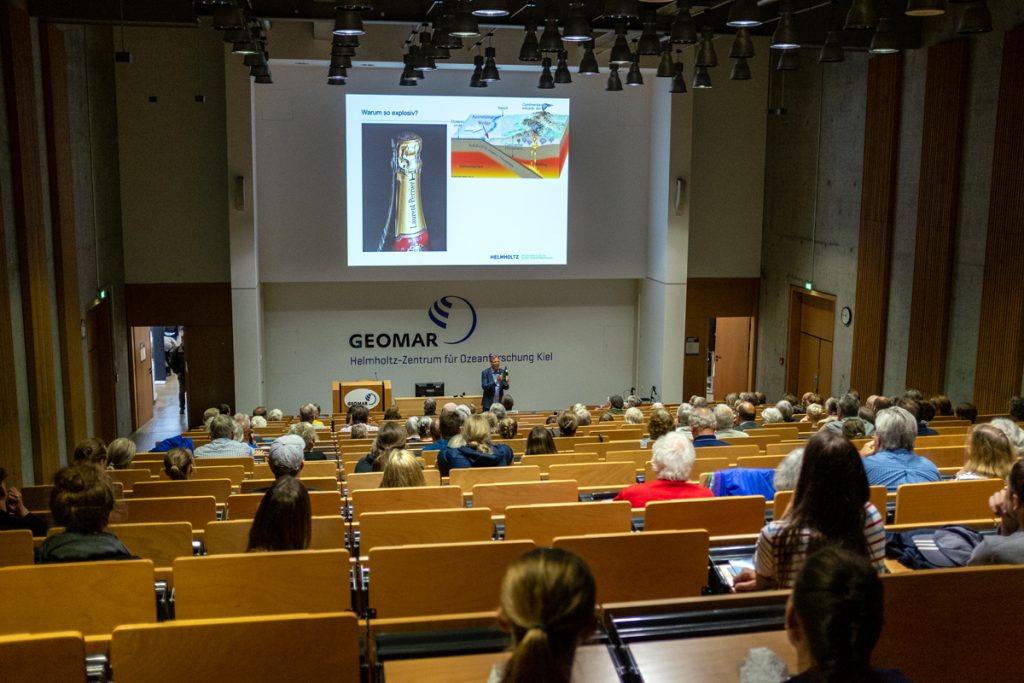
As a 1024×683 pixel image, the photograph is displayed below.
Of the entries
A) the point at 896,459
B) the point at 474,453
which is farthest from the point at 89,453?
the point at 896,459

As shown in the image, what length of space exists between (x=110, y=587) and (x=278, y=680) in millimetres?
1054

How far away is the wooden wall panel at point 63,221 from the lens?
1104cm

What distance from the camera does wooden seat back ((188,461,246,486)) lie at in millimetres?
7094

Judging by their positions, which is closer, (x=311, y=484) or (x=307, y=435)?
(x=311, y=484)

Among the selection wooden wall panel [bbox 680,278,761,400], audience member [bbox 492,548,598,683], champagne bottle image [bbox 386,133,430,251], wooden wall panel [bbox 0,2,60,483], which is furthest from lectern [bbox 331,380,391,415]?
audience member [bbox 492,548,598,683]

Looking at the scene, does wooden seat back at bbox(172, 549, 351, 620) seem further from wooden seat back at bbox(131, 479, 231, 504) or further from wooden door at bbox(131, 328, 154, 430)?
wooden door at bbox(131, 328, 154, 430)

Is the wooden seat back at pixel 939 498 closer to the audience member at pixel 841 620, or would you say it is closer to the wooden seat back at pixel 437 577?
the wooden seat back at pixel 437 577

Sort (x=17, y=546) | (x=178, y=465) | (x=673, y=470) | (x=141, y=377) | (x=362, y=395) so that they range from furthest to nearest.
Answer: (x=141, y=377)
(x=362, y=395)
(x=178, y=465)
(x=673, y=470)
(x=17, y=546)

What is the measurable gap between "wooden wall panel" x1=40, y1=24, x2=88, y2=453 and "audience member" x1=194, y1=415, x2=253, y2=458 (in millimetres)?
3895

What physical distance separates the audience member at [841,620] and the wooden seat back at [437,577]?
5.32 ft

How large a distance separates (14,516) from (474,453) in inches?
115

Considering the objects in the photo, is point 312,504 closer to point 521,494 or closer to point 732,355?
point 521,494

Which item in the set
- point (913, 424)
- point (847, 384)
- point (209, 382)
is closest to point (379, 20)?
point (209, 382)

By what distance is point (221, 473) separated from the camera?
23.6ft
